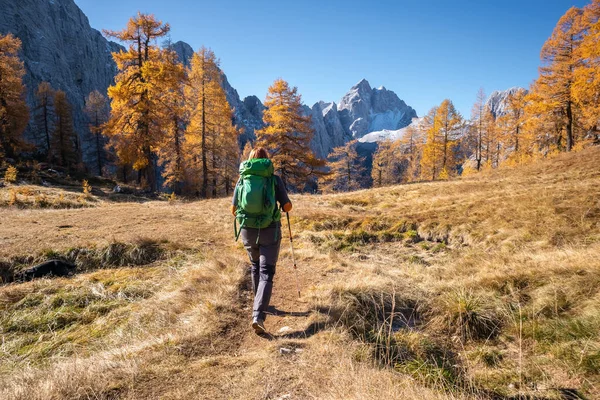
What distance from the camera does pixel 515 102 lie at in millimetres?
33469

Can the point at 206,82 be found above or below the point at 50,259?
above

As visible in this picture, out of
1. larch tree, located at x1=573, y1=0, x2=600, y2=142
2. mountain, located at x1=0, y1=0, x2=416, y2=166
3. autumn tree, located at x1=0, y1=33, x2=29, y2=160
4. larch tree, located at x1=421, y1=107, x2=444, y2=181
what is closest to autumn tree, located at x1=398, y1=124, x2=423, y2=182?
larch tree, located at x1=421, y1=107, x2=444, y2=181

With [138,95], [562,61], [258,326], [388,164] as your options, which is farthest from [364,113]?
[258,326]

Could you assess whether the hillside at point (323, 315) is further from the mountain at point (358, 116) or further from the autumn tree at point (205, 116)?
the mountain at point (358, 116)

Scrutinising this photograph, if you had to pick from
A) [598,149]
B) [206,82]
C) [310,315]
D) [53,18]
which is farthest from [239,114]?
[310,315]

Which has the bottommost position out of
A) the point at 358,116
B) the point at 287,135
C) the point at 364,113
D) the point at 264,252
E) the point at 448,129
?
the point at 264,252

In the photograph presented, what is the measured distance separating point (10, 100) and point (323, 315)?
121 feet

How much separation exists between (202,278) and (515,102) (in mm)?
40487

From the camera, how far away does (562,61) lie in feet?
72.2

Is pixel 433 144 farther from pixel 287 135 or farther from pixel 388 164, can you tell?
pixel 287 135

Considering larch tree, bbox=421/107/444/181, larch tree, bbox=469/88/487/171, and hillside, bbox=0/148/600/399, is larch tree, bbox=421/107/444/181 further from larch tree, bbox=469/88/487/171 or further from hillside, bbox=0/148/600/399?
hillside, bbox=0/148/600/399

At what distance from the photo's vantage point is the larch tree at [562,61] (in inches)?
830

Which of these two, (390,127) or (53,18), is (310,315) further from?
(390,127)

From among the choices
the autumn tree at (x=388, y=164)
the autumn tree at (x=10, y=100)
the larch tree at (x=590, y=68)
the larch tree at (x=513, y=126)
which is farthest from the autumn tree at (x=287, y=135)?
the autumn tree at (x=388, y=164)
